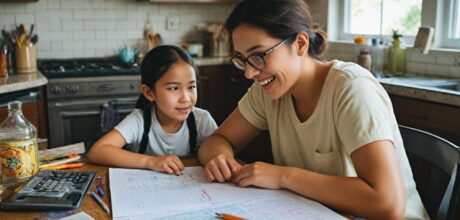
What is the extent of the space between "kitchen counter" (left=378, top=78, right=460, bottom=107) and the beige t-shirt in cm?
98

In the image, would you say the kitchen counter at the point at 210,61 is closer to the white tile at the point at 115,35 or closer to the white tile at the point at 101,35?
the white tile at the point at 115,35

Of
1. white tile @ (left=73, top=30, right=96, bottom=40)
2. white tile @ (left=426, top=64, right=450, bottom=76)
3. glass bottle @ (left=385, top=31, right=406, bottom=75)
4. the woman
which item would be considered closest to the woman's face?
the woman

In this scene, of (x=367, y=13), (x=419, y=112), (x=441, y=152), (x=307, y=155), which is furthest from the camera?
(x=367, y=13)

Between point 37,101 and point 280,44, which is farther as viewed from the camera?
point 37,101

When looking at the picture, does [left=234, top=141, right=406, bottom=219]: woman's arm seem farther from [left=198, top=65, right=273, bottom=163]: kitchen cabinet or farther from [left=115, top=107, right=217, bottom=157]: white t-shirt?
[left=198, top=65, right=273, bottom=163]: kitchen cabinet

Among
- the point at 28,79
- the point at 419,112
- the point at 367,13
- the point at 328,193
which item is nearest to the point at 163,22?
the point at 28,79

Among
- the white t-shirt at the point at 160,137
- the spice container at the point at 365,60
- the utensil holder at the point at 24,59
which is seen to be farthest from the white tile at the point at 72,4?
the white t-shirt at the point at 160,137

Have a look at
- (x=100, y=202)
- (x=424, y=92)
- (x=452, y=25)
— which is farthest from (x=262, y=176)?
(x=452, y=25)

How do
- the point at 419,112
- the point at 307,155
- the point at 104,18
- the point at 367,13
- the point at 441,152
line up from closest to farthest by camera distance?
the point at 441,152 < the point at 307,155 < the point at 419,112 < the point at 367,13 < the point at 104,18

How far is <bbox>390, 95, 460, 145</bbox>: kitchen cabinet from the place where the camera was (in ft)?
7.22

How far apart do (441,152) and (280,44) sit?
516 millimetres

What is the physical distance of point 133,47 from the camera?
166 inches

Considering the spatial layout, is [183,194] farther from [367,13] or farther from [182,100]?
[367,13]

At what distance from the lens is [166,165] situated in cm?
139
